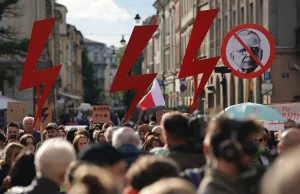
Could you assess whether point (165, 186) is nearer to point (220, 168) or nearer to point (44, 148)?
point (220, 168)

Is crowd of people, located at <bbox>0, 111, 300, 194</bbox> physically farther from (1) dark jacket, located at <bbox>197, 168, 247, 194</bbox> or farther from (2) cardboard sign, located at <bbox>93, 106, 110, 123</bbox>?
(2) cardboard sign, located at <bbox>93, 106, 110, 123</bbox>

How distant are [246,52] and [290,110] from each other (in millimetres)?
4002

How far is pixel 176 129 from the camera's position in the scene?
7262 millimetres

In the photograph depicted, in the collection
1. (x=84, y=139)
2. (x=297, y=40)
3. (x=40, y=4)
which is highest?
(x=40, y=4)

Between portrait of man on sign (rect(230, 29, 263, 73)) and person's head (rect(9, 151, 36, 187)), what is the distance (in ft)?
30.2

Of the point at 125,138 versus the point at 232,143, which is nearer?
the point at 232,143

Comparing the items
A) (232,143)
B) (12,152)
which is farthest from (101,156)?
(12,152)

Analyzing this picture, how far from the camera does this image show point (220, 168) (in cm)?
560

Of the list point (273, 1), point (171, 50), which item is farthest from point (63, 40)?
point (273, 1)

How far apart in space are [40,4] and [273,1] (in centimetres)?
2273

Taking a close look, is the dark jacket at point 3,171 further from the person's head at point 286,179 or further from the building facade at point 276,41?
the building facade at point 276,41

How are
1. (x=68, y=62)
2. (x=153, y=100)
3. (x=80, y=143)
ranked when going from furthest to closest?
(x=68, y=62)
(x=153, y=100)
(x=80, y=143)

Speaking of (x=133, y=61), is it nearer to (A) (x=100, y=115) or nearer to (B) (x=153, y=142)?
(B) (x=153, y=142)

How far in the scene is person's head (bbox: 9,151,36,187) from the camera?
7.36 metres
